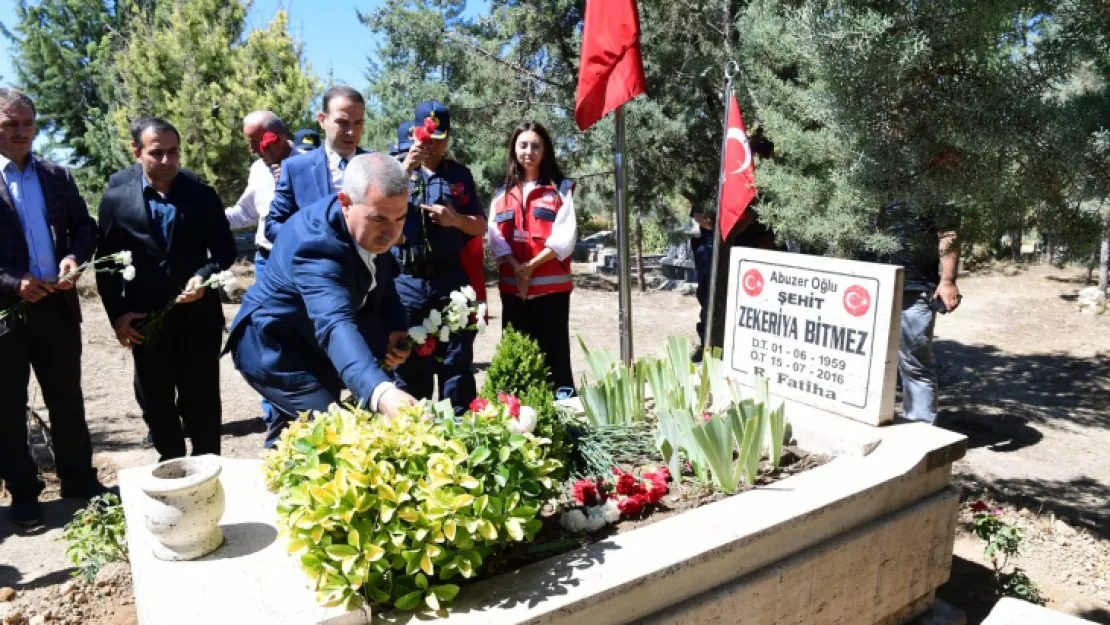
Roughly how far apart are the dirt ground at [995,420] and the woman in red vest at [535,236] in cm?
198

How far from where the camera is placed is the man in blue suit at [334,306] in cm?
226

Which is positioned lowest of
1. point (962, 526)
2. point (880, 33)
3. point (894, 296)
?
point (962, 526)

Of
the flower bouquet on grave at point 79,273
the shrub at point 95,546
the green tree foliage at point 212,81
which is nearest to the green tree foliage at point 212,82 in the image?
the green tree foliage at point 212,81

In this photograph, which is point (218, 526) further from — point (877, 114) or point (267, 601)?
point (877, 114)

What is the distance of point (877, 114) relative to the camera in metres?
2.97

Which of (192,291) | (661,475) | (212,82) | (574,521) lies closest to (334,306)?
(574,521)

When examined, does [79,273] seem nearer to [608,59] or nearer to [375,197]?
[375,197]

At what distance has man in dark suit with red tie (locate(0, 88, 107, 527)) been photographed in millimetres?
3631

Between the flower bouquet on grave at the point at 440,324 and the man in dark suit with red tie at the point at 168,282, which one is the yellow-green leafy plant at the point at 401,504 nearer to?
the flower bouquet on grave at the point at 440,324

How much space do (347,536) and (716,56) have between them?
5.39m

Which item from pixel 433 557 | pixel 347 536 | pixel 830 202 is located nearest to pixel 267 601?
pixel 347 536

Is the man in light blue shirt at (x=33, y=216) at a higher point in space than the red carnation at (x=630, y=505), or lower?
higher

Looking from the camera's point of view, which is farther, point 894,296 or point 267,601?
point 894,296

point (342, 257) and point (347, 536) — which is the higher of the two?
point (342, 257)
